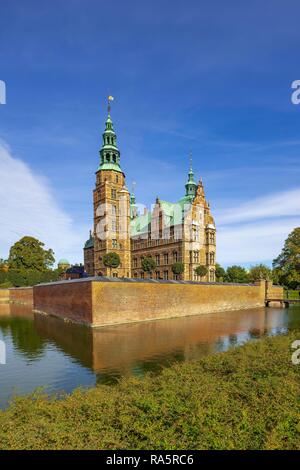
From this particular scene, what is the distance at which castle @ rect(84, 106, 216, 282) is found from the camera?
5650 cm

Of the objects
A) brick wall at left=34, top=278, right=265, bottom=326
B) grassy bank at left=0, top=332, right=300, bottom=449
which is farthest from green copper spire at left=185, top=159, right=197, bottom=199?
grassy bank at left=0, top=332, right=300, bottom=449

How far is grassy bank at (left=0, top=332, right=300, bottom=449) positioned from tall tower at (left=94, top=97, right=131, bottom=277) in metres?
53.1

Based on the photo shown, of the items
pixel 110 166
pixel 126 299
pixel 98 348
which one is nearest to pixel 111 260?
pixel 110 166

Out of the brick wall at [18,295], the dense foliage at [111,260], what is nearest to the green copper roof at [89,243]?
the dense foliage at [111,260]

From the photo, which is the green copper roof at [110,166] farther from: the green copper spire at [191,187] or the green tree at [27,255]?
the green tree at [27,255]

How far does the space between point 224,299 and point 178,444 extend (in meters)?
37.9

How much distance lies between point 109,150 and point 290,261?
4206 cm

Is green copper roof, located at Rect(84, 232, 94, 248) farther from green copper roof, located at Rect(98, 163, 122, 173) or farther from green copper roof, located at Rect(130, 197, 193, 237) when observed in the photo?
green copper roof, located at Rect(98, 163, 122, 173)

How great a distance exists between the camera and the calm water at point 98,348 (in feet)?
42.2

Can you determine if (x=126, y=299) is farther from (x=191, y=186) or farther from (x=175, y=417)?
(x=191, y=186)

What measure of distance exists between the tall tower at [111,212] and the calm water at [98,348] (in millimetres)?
32308

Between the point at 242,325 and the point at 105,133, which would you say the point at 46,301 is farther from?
the point at 105,133

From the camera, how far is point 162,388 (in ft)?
26.0

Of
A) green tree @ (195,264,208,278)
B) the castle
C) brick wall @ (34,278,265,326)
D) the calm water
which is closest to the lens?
the calm water
